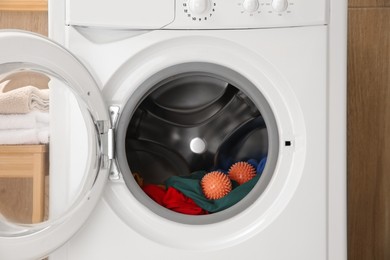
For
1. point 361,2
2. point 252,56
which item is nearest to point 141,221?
point 252,56

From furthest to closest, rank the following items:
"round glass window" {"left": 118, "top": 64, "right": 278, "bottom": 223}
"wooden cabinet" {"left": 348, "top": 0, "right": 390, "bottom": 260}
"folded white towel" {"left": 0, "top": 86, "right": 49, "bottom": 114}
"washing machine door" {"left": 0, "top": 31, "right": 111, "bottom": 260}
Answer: "wooden cabinet" {"left": 348, "top": 0, "right": 390, "bottom": 260} < "round glass window" {"left": 118, "top": 64, "right": 278, "bottom": 223} < "folded white towel" {"left": 0, "top": 86, "right": 49, "bottom": 114} < "washing machine door" {"left": 0, "top": 31, "right": 111, "bottom": 260}

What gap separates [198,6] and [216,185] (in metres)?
0.41

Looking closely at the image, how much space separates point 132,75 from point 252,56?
0.88 feet

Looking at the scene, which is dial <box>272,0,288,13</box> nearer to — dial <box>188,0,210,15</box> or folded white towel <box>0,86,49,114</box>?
dial <box>188,0,210,15</box>

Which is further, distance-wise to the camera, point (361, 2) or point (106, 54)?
point (361, 2)

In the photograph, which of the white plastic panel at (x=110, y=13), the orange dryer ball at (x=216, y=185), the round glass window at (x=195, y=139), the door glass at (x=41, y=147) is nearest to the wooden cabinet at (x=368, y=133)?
the round glass window at (x=195, y=139)

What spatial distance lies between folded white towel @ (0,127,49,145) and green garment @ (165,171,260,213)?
0.31 metres

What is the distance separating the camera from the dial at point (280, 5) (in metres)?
1.13

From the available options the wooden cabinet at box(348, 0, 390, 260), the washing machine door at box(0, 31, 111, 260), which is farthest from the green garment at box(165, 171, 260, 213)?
the wooden cabinet at box(348, 0, 390, 260)

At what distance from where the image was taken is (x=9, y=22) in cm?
175

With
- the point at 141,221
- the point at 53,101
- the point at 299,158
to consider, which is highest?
the point at 53,101

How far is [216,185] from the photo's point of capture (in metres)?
1.20

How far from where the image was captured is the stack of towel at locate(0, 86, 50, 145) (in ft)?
3.67

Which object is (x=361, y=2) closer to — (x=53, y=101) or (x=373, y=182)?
(x=373, y=182)
